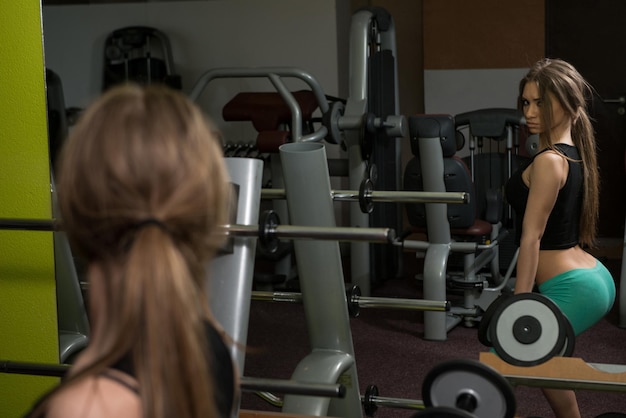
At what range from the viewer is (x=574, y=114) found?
2.36 metres

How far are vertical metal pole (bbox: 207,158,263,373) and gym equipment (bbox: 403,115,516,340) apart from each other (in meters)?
2.18

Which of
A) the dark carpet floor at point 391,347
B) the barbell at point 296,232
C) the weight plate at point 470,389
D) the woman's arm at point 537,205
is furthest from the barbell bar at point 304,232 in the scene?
the dark carpet floor at point 391,347

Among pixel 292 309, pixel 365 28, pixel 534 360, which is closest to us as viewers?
pixel 534 360

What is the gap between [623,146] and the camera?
4.19 m

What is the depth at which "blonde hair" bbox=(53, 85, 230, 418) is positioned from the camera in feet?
3.11

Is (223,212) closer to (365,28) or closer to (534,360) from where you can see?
(534,360)

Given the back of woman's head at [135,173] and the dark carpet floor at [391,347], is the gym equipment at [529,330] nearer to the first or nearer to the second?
the back of woman's head at [135,173]

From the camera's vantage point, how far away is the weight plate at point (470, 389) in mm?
1571

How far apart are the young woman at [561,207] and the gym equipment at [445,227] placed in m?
1.47

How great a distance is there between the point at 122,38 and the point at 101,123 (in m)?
2.91

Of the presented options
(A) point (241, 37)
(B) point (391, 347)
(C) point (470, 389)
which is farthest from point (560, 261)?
(A) point (241, 37)

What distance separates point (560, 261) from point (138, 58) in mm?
1980

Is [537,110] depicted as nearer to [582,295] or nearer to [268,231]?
[582,295]

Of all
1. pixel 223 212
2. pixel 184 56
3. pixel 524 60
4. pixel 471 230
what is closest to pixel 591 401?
pixel 471 230
